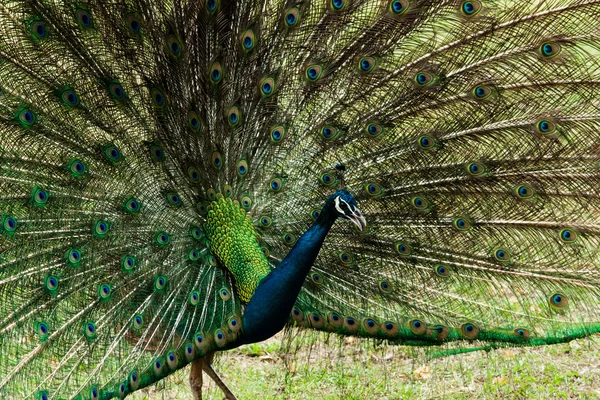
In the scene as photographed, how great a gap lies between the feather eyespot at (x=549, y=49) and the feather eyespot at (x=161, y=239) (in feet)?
6.19

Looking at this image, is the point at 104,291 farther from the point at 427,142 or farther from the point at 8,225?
the point at 427,142

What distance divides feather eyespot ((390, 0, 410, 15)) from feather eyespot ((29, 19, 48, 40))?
1486 millimetres

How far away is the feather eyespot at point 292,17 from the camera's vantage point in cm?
336

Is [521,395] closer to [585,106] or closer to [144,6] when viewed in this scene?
[585,106]

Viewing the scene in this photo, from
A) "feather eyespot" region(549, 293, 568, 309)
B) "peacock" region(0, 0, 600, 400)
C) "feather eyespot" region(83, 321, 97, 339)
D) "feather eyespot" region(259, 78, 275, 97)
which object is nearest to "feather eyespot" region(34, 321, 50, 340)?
"peacock" region(0, 0, 600, 400)

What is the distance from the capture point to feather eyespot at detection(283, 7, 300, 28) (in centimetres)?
336

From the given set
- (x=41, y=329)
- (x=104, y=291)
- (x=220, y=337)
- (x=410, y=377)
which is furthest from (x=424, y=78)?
(x=410, y=377)

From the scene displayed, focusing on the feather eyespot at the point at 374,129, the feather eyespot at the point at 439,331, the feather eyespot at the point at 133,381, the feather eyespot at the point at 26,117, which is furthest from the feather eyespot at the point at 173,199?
the feather eyespot at the point at 439,331

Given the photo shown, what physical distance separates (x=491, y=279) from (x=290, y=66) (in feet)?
4.76

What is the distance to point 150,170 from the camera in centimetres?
362

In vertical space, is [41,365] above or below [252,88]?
below

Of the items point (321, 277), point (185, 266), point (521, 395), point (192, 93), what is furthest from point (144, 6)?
point (521, 395)

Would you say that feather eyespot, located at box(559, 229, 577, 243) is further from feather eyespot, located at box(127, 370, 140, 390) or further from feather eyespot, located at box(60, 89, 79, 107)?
feather eyespot, located at box(60, 89, 79, 107)

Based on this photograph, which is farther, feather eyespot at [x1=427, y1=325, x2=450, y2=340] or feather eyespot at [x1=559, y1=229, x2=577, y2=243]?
feather eyespot at [x1=427, y1=325, x2=450, y2=340]
